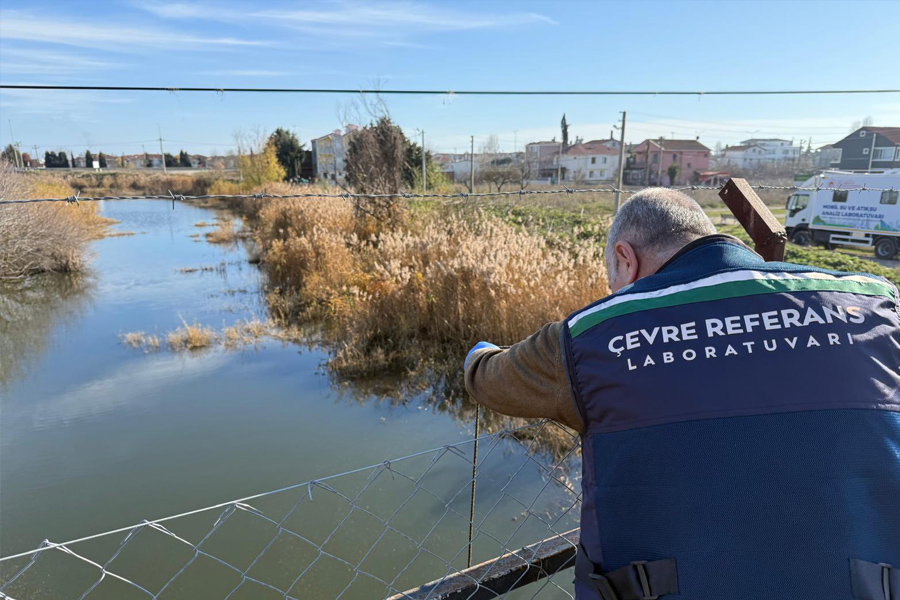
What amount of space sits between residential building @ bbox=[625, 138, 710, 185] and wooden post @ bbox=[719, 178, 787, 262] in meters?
53.3

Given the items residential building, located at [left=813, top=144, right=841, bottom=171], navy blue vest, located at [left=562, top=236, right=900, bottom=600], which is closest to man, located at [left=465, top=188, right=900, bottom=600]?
navy blue vest, located at [left=562, top=236, right=900, bottom=600]

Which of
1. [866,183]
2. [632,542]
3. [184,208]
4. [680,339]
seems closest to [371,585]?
[632,542]

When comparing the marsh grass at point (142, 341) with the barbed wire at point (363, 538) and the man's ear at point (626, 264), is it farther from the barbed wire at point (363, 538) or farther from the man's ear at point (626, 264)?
the man's ear at point (626, 264)

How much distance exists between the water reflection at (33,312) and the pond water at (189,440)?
64mm

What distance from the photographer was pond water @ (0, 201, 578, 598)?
161 inches

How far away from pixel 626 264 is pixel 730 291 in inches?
13.8

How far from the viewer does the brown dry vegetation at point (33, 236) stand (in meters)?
12.8

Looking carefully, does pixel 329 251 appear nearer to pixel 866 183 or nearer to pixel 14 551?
pixel 14 551

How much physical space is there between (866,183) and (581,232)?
9706 millimetres

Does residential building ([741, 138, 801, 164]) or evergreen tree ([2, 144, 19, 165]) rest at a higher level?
residential building ([741, 138, 801, 164])

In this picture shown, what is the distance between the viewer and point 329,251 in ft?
35.2

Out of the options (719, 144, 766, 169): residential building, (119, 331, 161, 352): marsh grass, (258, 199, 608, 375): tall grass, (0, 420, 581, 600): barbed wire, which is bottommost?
(0, 420, 581, 600): barbed wire

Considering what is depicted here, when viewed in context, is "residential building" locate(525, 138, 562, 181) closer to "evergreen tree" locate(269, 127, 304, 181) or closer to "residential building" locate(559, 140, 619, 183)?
"residential building" locate(559, 140, 619, 183)

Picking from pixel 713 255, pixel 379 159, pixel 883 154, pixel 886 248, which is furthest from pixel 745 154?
pixel 713 255
